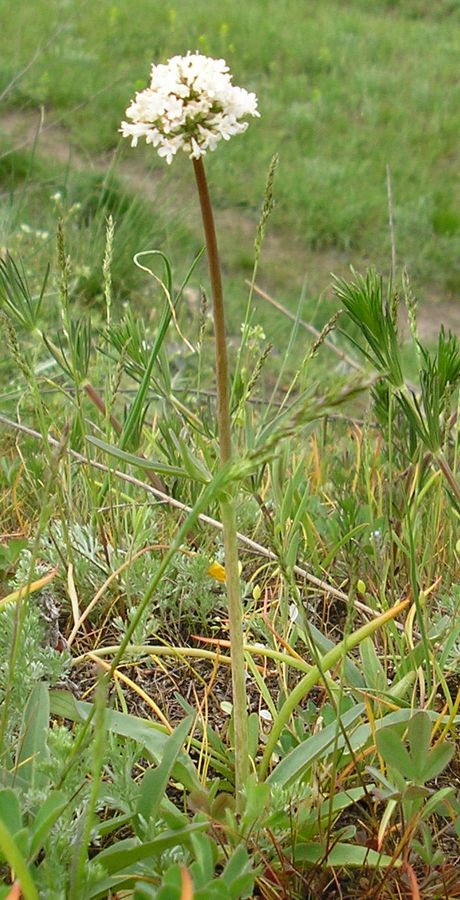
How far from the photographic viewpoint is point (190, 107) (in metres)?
0.95

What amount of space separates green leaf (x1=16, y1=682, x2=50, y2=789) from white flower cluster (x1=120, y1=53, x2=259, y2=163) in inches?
22.9

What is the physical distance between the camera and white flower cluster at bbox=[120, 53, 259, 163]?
0.95m

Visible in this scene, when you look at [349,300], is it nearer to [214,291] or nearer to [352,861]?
[214,291]

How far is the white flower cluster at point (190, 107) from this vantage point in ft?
3.12

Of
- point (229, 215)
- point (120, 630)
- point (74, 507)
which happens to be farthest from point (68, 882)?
point (229, 215)

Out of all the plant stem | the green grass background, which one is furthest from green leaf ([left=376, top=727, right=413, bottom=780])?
the green grass background

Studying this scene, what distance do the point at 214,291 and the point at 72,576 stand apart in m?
0.64

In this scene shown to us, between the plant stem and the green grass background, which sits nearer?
the plant stem

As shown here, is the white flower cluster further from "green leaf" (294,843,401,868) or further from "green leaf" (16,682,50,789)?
"green leaf" (294,843,401,868)

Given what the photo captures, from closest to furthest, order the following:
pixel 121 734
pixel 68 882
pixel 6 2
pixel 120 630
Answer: pixel 68 882, pixel 121 734, pixel 120 630, pixel 6 2

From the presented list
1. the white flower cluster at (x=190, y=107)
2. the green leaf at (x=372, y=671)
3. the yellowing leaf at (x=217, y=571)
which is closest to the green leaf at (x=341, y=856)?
the green leaf at (x=372, y=671)

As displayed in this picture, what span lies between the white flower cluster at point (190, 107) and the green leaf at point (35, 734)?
0.58 m

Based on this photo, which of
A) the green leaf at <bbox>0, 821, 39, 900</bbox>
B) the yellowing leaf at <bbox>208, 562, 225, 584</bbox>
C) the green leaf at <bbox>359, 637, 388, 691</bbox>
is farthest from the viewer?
the yellowing leaf at <bbox>208, 562, 225, 584</bbox>

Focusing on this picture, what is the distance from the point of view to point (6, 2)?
25.5 ft
